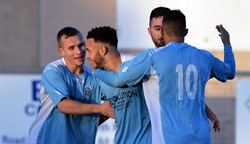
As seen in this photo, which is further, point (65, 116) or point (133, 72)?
point (65, 116)

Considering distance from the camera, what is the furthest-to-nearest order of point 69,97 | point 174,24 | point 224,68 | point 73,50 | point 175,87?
point 73,50 < point 69,97 < point 224,68 < point 174,24 < point 175,87

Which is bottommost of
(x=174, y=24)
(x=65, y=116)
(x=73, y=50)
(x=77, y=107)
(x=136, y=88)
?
(x=65, y=116)

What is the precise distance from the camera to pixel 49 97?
508 centimetres

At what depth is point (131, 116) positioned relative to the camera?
4.27m

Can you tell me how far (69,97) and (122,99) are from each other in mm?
809

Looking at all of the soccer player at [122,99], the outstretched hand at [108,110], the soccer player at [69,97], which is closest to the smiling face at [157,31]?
the soccer player at [122,99]

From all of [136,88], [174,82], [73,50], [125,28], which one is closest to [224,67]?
[174,82]

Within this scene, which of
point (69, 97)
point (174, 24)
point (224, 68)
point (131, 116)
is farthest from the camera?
point (69, 97)

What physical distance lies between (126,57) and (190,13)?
6104mm

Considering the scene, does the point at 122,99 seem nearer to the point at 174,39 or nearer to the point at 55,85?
the point at 174,39

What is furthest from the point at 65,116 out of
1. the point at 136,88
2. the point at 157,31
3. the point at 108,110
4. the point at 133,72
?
the point at 133,72

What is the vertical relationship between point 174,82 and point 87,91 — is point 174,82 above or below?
above

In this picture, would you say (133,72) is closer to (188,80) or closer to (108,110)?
(188,80)

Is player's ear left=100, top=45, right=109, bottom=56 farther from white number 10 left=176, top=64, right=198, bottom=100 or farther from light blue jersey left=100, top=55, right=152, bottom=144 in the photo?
white number 10 left=176, top=64, right=198, bottom=100
